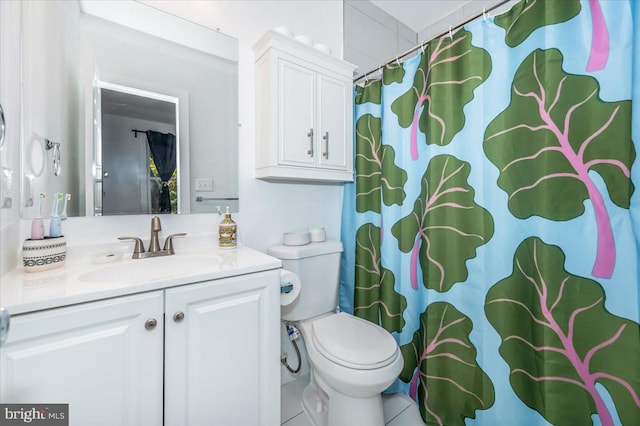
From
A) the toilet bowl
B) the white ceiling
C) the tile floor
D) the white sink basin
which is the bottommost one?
the tile floor

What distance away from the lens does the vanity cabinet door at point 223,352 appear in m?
0.79

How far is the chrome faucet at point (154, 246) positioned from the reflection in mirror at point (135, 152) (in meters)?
→ 0.10

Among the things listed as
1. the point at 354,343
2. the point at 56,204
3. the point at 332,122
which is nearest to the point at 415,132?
the point at 332,122

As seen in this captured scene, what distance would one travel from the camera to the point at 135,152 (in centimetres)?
111

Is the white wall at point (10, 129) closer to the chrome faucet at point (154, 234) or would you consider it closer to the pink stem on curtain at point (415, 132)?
the chrome faucet at point (154, 234)

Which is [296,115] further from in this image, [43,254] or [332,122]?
[43,254]

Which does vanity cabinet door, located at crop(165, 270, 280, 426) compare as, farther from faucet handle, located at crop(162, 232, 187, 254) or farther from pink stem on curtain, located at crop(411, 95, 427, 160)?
pink stem on curtain, located at crop(411, 95, 427, 160)

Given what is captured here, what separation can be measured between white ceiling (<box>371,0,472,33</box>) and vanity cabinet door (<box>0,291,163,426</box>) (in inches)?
93.1

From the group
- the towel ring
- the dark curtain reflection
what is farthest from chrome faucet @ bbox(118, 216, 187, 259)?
the towel ring

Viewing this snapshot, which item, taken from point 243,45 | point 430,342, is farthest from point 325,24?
point 430,342

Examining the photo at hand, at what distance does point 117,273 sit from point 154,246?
7.7 inches

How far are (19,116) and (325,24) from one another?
1656 mm

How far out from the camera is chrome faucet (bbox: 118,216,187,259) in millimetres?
1068

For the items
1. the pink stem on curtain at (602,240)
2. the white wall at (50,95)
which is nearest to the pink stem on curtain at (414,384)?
the pink stem on curtain at (602,240)
